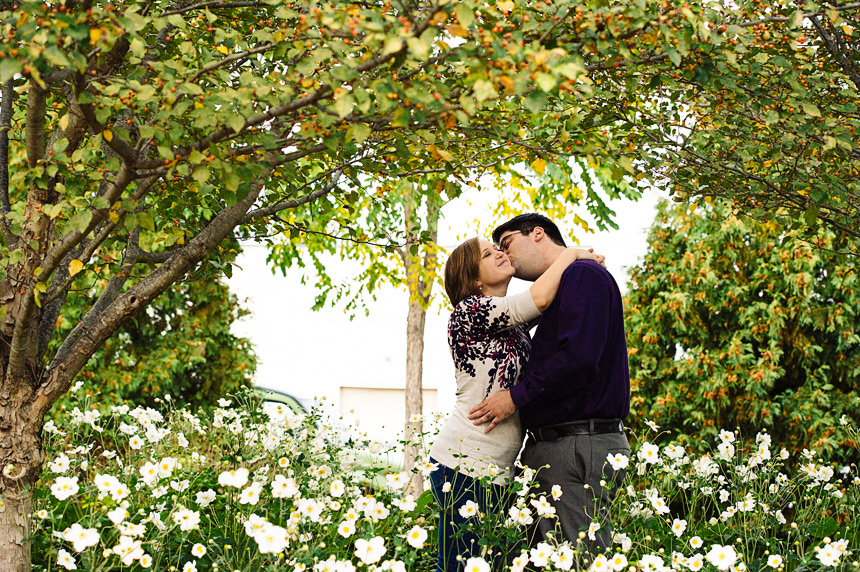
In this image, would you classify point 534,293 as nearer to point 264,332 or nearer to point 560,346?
point 560,346

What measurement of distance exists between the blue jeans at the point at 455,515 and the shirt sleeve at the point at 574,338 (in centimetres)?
37

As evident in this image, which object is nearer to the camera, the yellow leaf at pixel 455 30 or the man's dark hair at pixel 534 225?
the yellow leaf at pixel 455 30

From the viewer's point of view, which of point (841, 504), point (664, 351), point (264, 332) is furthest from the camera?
point (264, 332)

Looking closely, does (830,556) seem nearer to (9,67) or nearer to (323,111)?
(323,111)

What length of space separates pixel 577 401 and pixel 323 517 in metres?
1.00

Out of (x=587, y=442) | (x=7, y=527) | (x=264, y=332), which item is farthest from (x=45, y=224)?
(x=264, y=332)

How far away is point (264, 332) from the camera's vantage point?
13695mm

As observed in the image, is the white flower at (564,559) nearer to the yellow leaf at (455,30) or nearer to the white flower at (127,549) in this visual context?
the white flower at (127,549)

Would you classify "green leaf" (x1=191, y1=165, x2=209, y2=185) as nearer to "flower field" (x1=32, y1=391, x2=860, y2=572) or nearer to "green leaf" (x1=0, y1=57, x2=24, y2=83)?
"green leaf" (x1=0, y1=57, x2=24, y2=83)

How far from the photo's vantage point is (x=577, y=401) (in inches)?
98.0

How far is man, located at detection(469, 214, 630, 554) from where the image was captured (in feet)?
7.93

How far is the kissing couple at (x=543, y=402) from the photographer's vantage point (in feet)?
8.01

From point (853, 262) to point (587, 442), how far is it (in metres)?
4.54

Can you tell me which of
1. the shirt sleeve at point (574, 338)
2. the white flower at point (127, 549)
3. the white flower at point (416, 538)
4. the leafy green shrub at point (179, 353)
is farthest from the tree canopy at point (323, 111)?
the leafy green shrub at point (179, 353)
